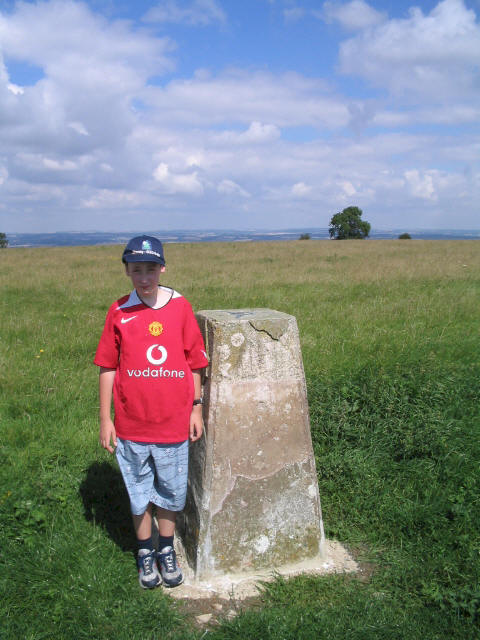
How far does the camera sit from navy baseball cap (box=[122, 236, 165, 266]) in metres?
2.72

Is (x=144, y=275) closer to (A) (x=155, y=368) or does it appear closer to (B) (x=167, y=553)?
(A) (x=155, y=368)

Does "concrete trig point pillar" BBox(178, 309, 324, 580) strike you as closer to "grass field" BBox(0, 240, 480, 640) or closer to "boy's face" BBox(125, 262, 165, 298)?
"grass field" BBox(0, 240, 480, 640)

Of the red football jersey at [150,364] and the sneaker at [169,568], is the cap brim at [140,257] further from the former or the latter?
the sneaker at [169,568]

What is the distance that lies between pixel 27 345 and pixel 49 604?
4844 millimetres

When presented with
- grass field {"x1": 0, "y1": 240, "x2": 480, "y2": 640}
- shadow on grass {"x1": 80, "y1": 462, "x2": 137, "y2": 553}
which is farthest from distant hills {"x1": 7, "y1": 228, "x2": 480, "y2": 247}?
shadow on grass {"x1": 80, "y1": 462, "x2": 137, "y2": 553}

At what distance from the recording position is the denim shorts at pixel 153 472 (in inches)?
111

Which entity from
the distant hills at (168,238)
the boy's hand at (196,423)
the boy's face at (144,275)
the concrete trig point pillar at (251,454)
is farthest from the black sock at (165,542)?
the distant hills at (168,238)

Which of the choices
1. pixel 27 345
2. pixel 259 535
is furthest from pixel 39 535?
pixel 27 345

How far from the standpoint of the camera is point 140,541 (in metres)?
3.04

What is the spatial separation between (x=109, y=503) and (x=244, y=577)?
1.29 meters

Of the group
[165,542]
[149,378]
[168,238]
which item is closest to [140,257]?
[149,378]

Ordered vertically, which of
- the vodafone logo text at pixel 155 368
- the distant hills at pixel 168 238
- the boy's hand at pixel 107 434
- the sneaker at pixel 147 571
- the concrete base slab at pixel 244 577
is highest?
the distant hills at pixel 168 238

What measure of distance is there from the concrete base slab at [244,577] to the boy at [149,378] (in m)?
0.25

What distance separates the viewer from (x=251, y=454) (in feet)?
10.0
